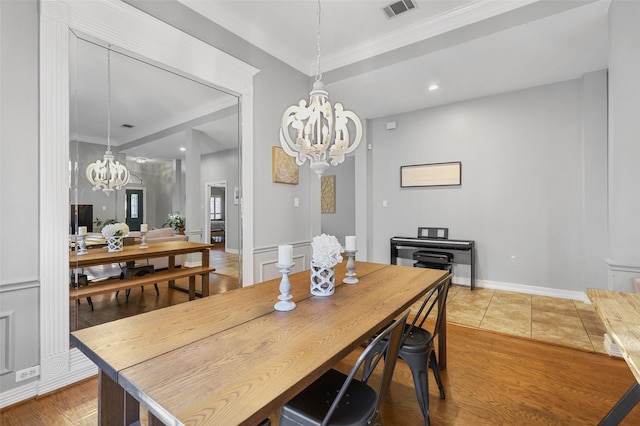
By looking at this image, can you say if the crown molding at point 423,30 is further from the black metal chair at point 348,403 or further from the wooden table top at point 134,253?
the black metal chair at point 348,403

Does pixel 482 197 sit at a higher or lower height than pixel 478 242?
higher

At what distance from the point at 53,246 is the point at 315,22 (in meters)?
2.90

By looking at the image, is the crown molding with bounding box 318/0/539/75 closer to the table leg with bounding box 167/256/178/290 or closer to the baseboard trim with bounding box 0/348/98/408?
the table leg with bounding box 167/256/178/290

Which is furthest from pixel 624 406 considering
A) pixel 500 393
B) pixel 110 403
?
pixel 110 403

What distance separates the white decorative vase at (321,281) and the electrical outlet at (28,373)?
182 cm

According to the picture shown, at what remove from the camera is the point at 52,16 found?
6.00ft

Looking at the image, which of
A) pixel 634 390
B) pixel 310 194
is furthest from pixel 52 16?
pixel 634 390

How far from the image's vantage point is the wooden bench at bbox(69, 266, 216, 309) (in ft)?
6.75

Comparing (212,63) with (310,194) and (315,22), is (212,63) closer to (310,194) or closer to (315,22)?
(315,22)

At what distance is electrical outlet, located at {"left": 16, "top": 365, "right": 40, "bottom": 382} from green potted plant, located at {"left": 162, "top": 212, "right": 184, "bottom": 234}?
1279mm

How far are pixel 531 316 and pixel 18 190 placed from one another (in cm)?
451

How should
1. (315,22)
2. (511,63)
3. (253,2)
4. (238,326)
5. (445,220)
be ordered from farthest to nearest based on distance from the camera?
(445,220)
(511,63)
(315,22)
(253,2)
(238,326)

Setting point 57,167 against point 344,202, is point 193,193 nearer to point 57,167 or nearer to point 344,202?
point 57,167

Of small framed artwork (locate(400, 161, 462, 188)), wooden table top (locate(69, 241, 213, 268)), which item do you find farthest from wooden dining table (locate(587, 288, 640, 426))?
small framed artwork (locate(400, 161, 462, 188))
